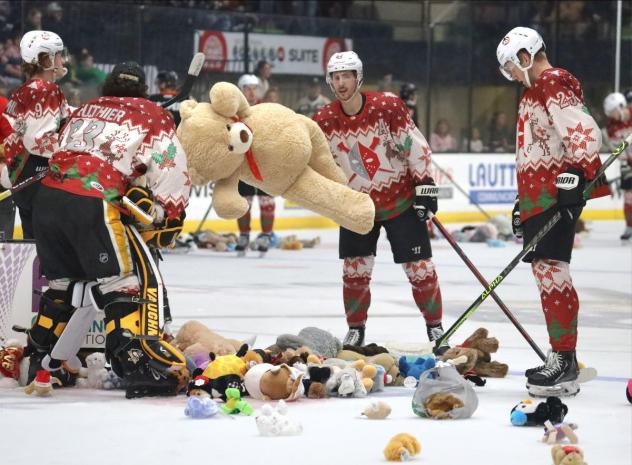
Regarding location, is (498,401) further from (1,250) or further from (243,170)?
(1,250)

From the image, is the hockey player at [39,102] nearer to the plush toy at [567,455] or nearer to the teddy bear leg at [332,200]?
the teddy bear leg at [332,200]

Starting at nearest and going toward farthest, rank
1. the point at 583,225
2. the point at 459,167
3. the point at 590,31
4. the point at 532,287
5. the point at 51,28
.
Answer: the point at 532,287 < the point at 51,28 < the point at 583,225 < the point at 459,167 < the point at 590,31

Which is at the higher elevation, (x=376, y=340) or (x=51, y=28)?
(x=51, y=28)

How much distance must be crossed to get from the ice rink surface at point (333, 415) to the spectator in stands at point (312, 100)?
19.7ft

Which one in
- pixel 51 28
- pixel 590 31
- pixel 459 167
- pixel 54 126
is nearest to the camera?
pixel 54 126

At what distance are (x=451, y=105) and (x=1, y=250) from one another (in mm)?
11641

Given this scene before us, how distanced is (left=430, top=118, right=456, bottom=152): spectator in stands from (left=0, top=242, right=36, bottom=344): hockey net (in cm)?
1095

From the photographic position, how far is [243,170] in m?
5.77

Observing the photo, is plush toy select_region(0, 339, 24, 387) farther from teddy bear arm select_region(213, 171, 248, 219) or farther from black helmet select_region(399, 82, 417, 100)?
black helmet select_region(399, 82, 417, 100)

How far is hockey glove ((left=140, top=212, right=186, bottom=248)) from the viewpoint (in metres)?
5.68

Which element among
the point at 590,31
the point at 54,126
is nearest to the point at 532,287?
the point at 54,126

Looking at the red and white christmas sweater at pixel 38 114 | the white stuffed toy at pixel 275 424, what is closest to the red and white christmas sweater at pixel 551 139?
the white stuffed toy at pixel 275 424

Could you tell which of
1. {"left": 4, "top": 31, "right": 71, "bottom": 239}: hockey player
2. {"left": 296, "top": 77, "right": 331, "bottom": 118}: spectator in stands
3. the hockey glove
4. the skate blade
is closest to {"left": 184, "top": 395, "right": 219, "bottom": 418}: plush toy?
the hockey glove

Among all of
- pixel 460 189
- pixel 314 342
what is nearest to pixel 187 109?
pixel 314 342
